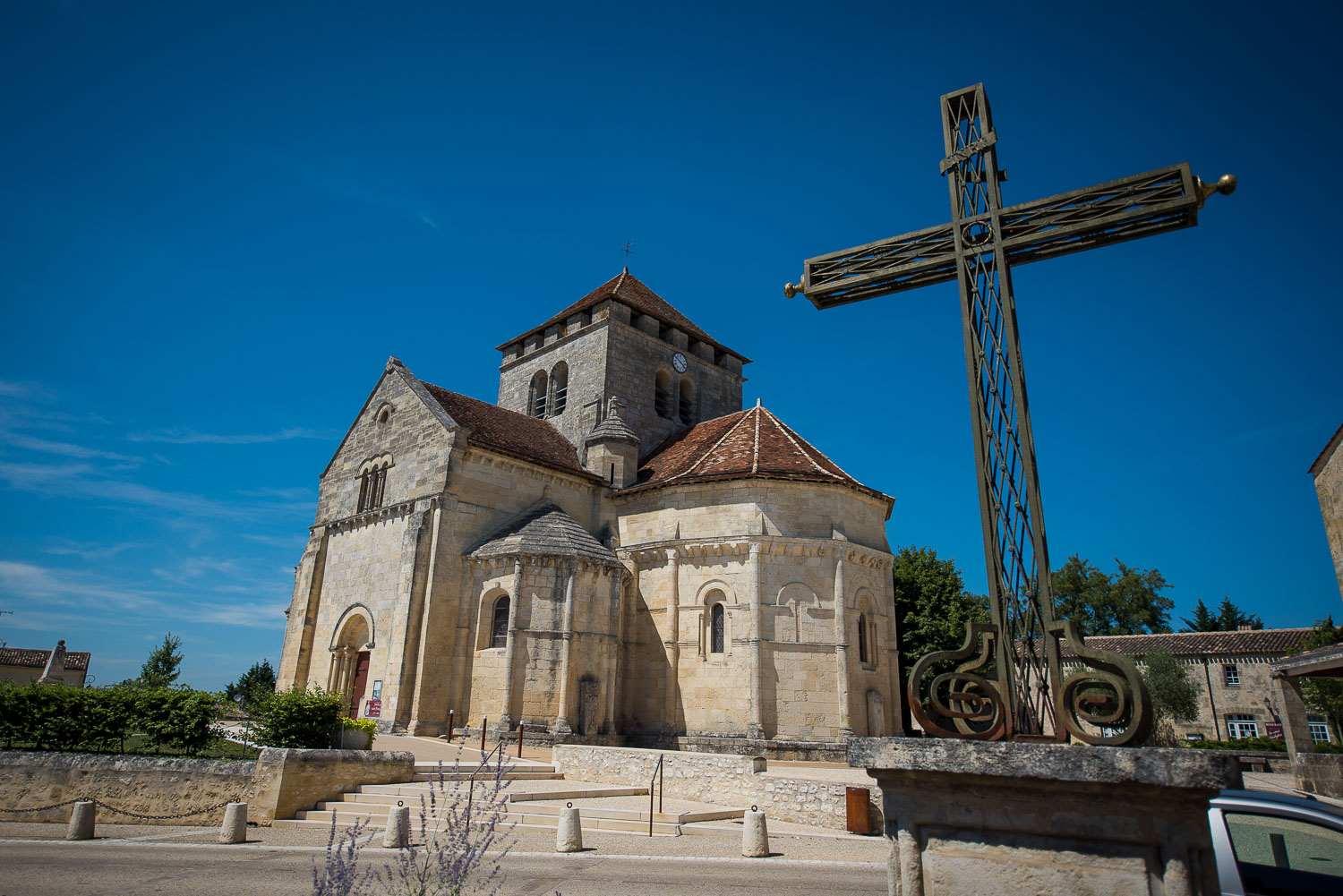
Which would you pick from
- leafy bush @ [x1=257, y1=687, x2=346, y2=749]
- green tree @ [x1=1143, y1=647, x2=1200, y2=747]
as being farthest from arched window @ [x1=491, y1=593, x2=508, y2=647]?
green tree @ [x1=1143, y1=647, x2=1200, y2=747]

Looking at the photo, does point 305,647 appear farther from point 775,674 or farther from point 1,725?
point 775,674

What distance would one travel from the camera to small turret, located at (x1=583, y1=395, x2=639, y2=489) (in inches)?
1018

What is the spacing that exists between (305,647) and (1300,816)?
2429 cm

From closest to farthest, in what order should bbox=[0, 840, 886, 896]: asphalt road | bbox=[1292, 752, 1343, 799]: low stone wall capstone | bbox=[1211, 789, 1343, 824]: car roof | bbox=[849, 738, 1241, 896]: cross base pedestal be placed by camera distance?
bbox=[849, 738, 1241, 896]: cross base pedestal < bbox=[1211, 789, 1343, 824]: car roof < bbox=[0, 840, 886, 896]: asphalt road < bbox=[1292, 752, 1343, 799]: low stone wall capstone

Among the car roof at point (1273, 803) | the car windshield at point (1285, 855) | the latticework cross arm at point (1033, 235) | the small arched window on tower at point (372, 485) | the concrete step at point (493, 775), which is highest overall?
the small arched window on tower at point (372, 485)

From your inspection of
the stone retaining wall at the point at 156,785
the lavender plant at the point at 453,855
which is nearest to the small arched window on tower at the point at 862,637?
the lavender plant at the point at 453,855

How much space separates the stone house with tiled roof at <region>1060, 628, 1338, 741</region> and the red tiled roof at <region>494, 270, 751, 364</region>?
78.6 ft

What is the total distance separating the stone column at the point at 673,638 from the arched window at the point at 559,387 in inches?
395

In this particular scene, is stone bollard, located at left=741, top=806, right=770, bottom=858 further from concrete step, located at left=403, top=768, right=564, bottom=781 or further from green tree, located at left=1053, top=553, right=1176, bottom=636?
green tree, located at left=1053, top=553, right=1176, bottom=636

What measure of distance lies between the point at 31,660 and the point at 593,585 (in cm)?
4181

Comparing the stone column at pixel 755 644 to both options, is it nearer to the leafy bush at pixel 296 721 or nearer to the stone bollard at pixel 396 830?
the leafy bush at pixel 296 721

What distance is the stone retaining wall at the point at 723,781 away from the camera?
12633 millimetres

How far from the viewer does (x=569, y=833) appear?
10.7 metres

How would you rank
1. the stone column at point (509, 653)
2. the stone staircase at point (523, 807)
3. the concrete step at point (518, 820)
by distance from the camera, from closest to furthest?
1. the concrete step at point (518, 820)
2. the stone staircase at point (523, 807)
3. the stone column at point (509, 653)
